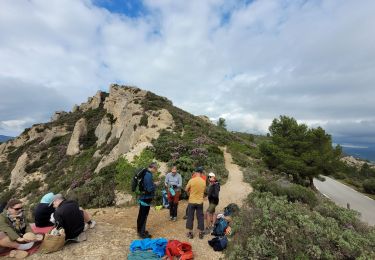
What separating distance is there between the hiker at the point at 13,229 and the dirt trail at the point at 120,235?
51 centimetres

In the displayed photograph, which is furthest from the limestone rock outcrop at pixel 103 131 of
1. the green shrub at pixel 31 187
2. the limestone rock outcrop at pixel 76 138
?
the green shrub at pixel 31 187

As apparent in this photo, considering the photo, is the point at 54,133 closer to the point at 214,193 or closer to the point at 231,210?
the point at 231,210

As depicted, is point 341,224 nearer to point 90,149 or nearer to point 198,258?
point 198,258

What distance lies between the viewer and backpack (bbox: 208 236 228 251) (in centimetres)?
764

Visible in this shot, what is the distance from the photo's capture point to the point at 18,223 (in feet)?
23.4

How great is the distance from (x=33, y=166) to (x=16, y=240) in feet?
126

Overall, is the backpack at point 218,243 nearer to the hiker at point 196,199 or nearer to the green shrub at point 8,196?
the hiker at point 196,199

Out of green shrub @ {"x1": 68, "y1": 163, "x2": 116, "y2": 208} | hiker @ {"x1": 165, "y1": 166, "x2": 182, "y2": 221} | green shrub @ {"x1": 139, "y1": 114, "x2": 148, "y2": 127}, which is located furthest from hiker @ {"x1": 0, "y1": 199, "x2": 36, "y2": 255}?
green shrub @ {"x1": 139, "y1": 114, "x2": 148, "y2": 127}

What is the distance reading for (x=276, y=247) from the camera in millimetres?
6273

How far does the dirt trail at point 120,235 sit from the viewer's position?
23.4 ft

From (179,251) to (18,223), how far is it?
14.6ft

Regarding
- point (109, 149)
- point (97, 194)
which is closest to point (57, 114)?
point (109, 149)

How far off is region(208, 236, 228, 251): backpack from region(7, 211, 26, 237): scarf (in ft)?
17.4

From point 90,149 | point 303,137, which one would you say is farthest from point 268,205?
point 90,149
